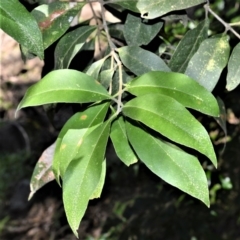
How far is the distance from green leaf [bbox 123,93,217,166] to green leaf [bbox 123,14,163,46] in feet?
0.70

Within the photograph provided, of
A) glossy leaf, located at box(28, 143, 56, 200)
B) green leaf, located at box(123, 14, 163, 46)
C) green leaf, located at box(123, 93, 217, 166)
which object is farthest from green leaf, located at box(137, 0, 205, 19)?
glossy leaf, located at box(28, 143, 56, 200)

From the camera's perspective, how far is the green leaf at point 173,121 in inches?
27.4

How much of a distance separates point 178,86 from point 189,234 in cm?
143

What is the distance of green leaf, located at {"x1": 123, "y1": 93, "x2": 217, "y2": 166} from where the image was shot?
0.69m

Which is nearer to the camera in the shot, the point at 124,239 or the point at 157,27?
the point at 157,27

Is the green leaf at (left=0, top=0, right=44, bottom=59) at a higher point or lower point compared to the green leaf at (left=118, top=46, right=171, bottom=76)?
higher

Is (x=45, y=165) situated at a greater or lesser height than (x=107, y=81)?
lesser

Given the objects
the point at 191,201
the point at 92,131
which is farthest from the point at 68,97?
the point at 191,201

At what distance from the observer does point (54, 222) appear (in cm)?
282

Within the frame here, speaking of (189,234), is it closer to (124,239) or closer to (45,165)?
(124,239)

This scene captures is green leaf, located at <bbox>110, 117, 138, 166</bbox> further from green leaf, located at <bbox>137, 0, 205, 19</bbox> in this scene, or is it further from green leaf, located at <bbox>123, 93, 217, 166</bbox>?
green leaf, located at <bbox>137, 0, 205, 19</bbox>

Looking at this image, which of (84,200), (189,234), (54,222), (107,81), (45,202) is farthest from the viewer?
(45,202)

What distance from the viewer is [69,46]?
0.93 metres

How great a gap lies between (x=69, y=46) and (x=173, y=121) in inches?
12.5
